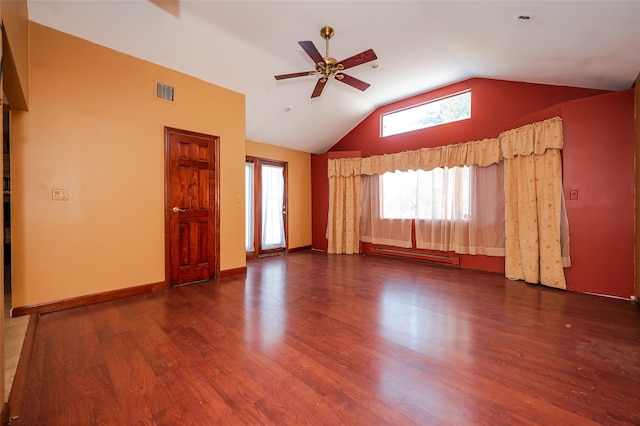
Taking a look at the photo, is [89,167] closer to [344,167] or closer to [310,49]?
[310,49]

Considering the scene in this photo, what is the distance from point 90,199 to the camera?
3141mm

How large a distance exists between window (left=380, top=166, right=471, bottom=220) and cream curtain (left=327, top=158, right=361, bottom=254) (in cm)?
68

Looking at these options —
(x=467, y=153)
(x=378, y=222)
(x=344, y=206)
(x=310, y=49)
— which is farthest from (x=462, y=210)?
(x=310, y=49)

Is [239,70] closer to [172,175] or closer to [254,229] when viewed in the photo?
[172,175]

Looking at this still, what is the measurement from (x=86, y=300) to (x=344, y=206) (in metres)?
4.89

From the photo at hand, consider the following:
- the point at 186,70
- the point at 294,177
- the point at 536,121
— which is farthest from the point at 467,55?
the point at 294,177

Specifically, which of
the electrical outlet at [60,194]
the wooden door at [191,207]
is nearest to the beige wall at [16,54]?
the electrical outlet at [60,194]

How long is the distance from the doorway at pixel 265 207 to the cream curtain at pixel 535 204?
14.8 feet

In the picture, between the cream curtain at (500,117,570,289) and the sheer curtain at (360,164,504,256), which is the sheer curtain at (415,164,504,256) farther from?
the cream curtain at (500,117,570,289)

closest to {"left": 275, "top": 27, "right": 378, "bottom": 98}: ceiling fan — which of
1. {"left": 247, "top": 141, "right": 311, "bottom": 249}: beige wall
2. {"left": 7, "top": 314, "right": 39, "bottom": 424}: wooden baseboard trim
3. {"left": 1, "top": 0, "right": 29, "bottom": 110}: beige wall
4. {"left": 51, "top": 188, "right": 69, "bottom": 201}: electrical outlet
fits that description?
{"left": 1, "top": 0, "right": 29, "bottom": 110}: beige wall

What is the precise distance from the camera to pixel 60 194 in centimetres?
296

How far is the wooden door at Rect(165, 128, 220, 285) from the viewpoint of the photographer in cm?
376

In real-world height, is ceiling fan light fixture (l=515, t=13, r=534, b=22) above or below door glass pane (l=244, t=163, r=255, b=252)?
above

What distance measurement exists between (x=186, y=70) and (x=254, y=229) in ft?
10.8
